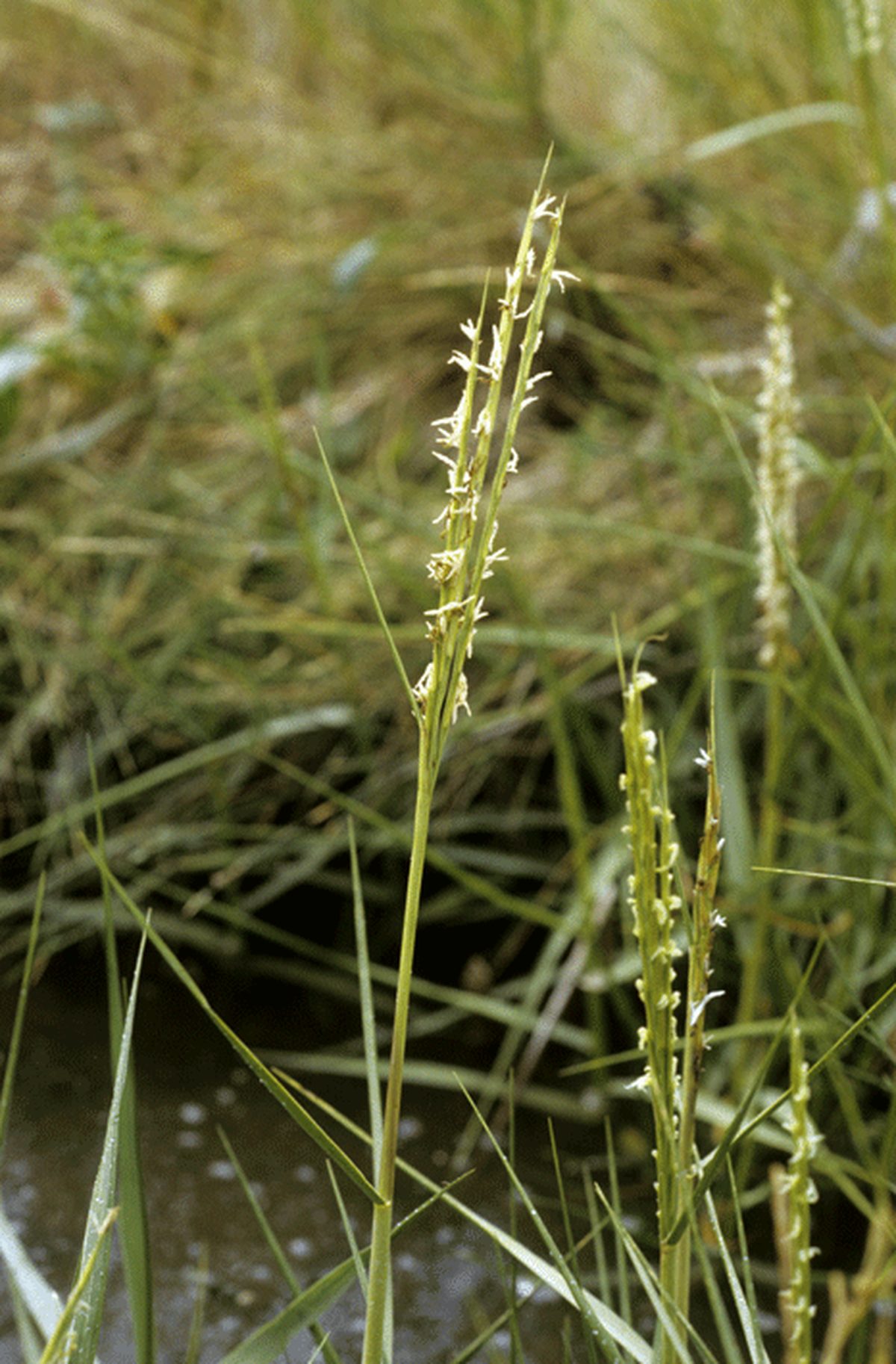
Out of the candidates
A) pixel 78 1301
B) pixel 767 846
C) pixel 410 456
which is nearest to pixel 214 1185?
pixel 767 846

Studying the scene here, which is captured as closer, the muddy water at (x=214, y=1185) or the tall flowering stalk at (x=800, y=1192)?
the tall flowering stalk at (x=800, y=1192)

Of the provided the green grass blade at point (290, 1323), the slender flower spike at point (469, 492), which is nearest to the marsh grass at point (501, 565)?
the green grass blade at point (290, 1323)

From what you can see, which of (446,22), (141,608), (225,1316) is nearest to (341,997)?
(225,1316)

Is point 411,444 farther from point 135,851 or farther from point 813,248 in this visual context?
point 135,851

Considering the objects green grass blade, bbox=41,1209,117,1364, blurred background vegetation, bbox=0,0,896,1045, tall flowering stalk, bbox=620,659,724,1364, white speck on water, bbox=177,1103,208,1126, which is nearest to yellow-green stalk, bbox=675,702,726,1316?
tall flowering stalk, bbox=620,659,724,1364

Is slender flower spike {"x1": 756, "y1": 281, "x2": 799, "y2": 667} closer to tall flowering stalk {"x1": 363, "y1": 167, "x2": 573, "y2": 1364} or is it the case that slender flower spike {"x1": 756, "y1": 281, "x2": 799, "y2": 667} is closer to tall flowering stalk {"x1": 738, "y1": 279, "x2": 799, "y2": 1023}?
tall flowering stalk {"x1": 738, "y1": 279, "x2": 799, "y2": 1023}

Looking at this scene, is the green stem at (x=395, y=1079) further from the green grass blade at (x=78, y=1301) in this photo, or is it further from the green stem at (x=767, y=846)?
the green stem at (x=767, y=846)

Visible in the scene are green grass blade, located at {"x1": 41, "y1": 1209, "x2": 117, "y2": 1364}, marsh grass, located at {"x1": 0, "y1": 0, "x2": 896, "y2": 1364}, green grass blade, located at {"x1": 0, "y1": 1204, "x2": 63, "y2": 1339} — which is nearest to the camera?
green grass blade, located at {"x1": 41, "y1": 1209, "x2": 117, "y2": 1364}
